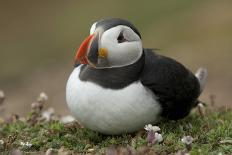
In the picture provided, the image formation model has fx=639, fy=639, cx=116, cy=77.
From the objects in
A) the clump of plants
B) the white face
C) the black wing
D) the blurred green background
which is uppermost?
the blurred green background

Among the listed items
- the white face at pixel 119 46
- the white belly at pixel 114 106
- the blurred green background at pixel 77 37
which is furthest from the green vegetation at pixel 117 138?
the blurred green background at pixel 77 37

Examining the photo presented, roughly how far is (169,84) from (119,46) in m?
0.74

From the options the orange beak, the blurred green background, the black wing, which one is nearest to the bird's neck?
the black wing

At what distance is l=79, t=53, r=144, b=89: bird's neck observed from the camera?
20.7 ft

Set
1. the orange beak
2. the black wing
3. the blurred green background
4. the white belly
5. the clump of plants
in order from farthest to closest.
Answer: the blurred green background → the black wing → the white belly → the orange beak → the clump of plants

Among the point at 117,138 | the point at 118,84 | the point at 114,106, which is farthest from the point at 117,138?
the point at 118,84

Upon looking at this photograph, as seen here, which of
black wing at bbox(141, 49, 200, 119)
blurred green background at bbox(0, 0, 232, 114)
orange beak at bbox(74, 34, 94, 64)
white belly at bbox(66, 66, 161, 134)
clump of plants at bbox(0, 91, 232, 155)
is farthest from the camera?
blurred green background at bbox(0, 0, 232, 114)

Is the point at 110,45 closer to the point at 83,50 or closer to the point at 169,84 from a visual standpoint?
the point at 83,50

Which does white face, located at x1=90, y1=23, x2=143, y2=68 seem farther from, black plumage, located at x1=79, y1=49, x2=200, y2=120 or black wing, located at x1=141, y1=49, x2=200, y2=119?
black wing, located at x1=141, y1=49, x2=200, y2=119

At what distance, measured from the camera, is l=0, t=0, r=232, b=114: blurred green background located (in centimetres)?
1584

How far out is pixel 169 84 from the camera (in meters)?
6.59

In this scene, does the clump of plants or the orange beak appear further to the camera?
the orange beak

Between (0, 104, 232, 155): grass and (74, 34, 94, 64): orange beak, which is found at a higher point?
(74, 34, 94, 64): orange beak

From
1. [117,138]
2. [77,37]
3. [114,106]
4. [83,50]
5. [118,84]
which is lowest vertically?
[117,138]
